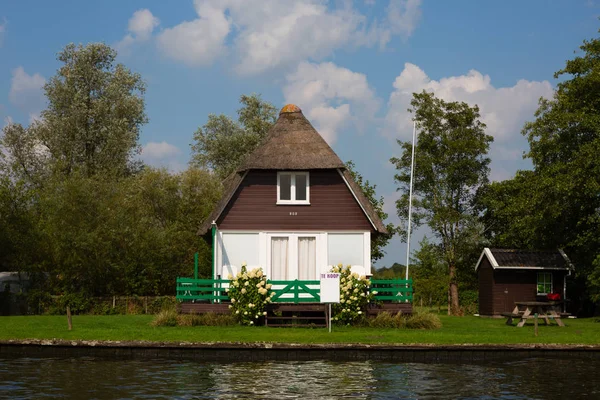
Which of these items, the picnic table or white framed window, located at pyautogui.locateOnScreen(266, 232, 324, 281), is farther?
white framed window, located at pyautogui.locateOnScreen(266, 232, 324, 281)

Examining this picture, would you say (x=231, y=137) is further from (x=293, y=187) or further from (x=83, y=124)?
(x=293, y=187)

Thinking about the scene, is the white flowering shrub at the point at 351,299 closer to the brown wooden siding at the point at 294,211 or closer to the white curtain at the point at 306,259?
the white curtain at the point at 306,259

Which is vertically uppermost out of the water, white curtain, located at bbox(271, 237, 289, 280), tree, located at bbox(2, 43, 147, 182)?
tree, located at bbox(2, 43, 147, 182)

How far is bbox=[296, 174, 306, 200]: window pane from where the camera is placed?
37062mm

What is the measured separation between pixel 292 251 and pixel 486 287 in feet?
56.9

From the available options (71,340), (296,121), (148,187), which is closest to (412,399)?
(71,340)

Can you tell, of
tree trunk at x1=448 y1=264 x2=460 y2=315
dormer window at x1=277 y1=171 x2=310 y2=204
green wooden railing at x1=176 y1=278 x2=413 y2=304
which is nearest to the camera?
green wooden railing at x1=176 y1=278 x2=413 y2=304

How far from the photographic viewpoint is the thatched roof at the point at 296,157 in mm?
36344

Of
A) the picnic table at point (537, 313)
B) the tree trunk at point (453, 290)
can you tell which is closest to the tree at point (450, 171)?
the tree trunk at point (453, 290)

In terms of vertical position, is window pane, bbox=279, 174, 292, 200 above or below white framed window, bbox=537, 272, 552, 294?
above

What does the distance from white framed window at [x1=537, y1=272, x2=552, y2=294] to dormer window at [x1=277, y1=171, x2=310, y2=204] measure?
1800cm

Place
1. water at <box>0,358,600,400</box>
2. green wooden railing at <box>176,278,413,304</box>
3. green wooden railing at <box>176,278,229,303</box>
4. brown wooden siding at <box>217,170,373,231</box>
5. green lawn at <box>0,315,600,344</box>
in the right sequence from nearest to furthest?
1. water at <box>0,358,600,400</box>
2. green lawn at <box>0,315,600,344</box>
3. green wooden railing at <box>176,278,229,303</box>
4. green wooden railing at <box>176,278,413,304</box>
5. brown wooden siding at <box>217,170,373,231</box>

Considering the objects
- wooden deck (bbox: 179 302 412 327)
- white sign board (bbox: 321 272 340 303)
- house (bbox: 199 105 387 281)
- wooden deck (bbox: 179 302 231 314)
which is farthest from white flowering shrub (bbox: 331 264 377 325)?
wooden deck (bbox: 179 302 231 314)

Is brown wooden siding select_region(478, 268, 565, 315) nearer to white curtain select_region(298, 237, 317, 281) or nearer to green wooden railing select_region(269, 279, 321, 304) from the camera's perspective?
white curtain select_region(298, 237, 317, 281)
